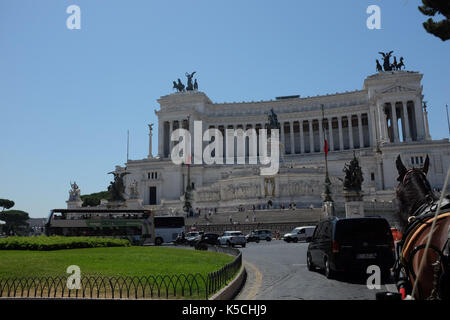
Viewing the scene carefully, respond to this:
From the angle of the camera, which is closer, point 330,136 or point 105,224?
point 105,224

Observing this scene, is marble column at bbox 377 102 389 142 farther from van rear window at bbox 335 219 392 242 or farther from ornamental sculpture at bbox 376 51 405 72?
van rear window at bbox 335 219 392 242

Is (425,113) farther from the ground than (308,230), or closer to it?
farther from the ground

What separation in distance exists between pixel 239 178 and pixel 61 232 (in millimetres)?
34702

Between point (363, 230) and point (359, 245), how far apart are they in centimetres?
55

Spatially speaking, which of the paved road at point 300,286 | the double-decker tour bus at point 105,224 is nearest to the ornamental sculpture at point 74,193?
the double-decker tour bus at point 105,224

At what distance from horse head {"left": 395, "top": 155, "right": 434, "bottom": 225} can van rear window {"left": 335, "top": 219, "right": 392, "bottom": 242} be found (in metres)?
5.89

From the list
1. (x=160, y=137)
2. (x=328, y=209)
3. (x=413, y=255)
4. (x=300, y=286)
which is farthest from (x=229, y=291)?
(x=160, y=137)

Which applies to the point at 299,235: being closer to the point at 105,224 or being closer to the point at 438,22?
the point at 105,224

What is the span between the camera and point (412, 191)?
21.6 ft

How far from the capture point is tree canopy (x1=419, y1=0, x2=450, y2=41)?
52.6ft

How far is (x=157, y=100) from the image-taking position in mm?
97000
